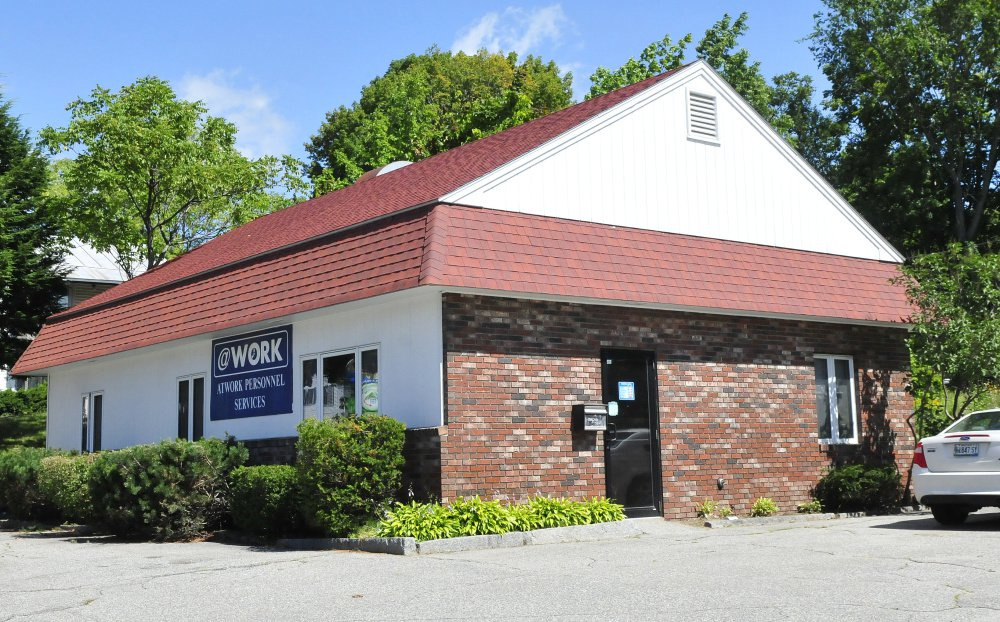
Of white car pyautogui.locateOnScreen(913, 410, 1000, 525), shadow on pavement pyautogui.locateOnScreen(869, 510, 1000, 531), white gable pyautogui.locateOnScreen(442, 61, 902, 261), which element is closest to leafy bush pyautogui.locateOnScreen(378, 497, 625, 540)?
shadow on pavement pyautogui.locateOnScreen(869, 510, 1000, 531)

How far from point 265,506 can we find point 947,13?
1337 inches

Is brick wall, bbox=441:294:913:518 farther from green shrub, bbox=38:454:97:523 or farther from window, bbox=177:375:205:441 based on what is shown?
window, bbox=177:375:205:441

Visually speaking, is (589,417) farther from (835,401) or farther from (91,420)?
(91,420)

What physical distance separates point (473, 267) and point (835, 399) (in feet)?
25.3

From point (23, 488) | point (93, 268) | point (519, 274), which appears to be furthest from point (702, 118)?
point (93, 268)

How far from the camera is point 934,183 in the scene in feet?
132

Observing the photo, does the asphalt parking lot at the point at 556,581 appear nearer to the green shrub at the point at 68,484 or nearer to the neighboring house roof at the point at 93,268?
the green shrub at the point at 68,484

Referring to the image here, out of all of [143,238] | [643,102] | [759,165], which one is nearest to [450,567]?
[643,102]

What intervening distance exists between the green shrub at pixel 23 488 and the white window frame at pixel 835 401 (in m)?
13.1

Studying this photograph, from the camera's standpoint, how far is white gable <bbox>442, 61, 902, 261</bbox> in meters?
15.7

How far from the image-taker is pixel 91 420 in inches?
880

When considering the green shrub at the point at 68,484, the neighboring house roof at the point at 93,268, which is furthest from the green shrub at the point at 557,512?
the neighboring house roof at the point at 93,268

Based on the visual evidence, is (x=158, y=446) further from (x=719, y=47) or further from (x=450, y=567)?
(x=719, y=47)

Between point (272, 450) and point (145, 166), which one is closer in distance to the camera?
point (272, 450)
